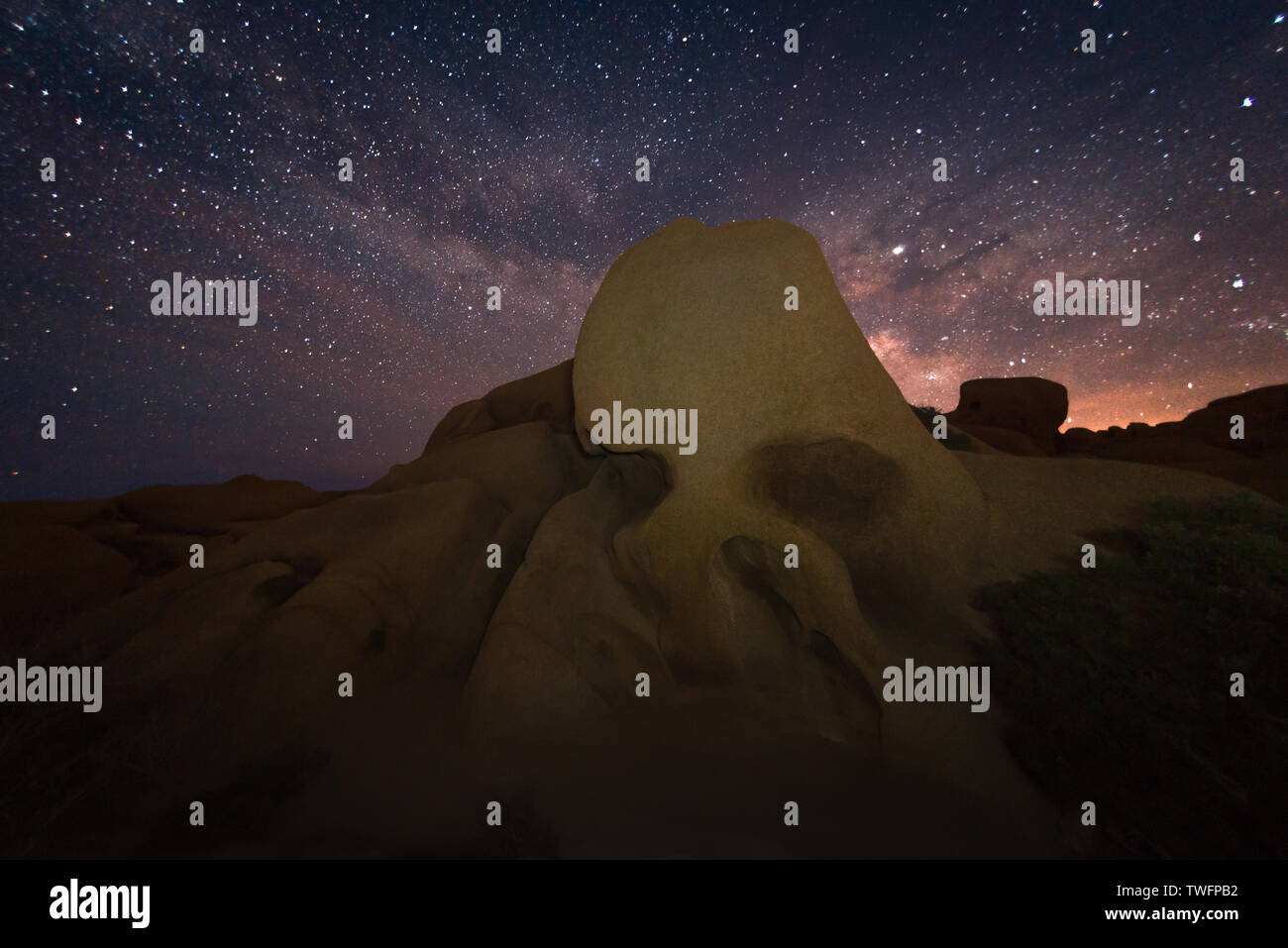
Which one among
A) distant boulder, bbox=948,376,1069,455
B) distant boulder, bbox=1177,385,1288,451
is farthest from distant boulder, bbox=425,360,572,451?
distant boulder, bbox=1177,385,1288,451

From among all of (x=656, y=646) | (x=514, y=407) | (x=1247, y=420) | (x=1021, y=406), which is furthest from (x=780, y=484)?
(x=1021, y=406)

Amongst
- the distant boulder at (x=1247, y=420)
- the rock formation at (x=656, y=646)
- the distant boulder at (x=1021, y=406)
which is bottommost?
the rock formation at (x=656, y=646)

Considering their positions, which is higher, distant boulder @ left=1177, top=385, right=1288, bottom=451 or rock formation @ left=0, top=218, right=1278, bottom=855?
distant boulder @ left=1177, top=385, right=1288, bottom=451

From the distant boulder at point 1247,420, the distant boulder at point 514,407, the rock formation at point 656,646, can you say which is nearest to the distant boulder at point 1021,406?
the distant boulder at point 1247,420

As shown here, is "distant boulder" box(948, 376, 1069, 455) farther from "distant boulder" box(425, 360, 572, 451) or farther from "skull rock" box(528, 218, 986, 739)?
"skull rock" box(528, 218, 986, 739)

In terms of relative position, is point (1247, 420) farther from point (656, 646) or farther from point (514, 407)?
point (514, 407)

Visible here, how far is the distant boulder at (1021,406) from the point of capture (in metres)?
28.0

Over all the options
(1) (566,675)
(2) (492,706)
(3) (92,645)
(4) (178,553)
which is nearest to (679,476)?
(1) (566,675)

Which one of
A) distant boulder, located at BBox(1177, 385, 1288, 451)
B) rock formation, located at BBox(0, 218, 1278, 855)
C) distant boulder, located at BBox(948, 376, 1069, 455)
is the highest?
distant boulder, located at BBox(948, 376, 1069, 455)

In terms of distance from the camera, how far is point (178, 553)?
14820 millimetres

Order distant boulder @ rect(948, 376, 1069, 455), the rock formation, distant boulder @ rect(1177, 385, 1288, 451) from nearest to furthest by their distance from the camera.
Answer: the rock formation
distant boulder @ rect(1177, 385, 1288, 451)
distant boulder @ rect(948, 376, 1069, 455)

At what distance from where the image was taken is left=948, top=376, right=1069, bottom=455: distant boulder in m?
28.0

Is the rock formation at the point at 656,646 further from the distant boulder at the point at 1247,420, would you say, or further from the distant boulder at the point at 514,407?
the distant boulder at the point at 1247,420

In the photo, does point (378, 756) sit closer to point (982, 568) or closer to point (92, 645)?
point (92, 645)
